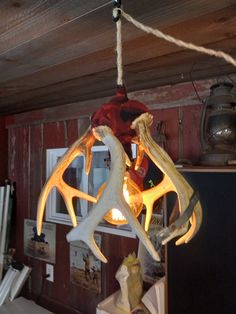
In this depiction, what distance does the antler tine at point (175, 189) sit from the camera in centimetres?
38

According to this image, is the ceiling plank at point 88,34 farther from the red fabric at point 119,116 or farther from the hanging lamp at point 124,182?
the red fabric at point 119,116

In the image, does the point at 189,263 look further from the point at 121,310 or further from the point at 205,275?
the point at 121,310

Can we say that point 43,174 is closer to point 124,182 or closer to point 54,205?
point 54,205

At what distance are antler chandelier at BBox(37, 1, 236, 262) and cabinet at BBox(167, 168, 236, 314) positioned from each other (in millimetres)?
439

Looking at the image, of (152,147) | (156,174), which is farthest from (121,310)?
(152,147)

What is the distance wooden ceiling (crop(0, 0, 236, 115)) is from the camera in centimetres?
59

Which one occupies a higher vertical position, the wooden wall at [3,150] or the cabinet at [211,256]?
the wooden wall at [3,150]

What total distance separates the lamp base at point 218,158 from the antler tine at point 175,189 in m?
0.55

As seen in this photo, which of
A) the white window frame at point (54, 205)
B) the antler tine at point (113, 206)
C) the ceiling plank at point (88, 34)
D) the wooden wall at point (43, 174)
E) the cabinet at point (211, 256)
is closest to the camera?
the antler tine at point (113, 206)

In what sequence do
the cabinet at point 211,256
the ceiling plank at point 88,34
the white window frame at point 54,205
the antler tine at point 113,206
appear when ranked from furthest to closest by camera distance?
the white window frame at point 54,205 → the cabinet at point 211,256 → the ceiling plank at point 88,34 → the antler tine at point 113,206

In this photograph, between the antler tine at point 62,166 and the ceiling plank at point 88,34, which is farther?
the ceiling plank at point 88,34

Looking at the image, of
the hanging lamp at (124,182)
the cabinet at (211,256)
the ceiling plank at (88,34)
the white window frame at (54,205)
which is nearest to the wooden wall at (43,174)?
the white window frame at (54,205)

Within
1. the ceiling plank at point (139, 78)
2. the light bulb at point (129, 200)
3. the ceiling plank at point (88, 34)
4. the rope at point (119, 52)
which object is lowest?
the light bulb at point (129, 200)

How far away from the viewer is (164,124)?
1.36 metres
